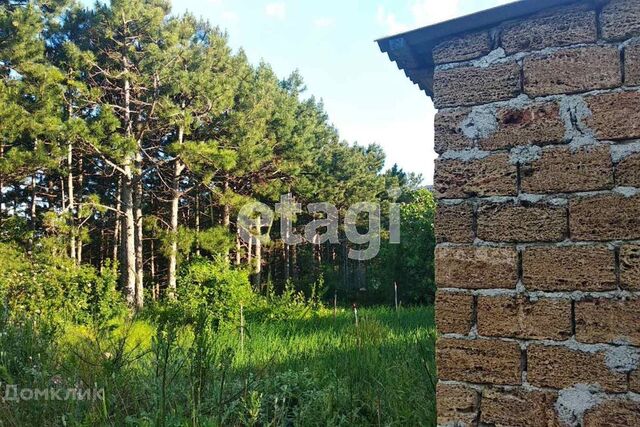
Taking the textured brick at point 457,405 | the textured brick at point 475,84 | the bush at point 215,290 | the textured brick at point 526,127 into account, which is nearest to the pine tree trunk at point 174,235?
the bush at point 215,290

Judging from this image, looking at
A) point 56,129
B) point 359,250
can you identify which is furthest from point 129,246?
point 359,250

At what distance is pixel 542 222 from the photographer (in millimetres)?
1821

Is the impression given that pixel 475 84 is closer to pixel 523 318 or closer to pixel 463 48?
pixel 463 48

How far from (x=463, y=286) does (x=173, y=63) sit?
52.5 feet

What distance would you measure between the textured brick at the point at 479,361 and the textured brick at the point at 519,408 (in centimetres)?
5

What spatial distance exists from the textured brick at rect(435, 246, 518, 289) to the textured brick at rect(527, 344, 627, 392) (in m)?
0.24

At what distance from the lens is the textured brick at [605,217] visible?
1.72 meters

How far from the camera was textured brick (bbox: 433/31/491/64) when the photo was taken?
197 centimetres

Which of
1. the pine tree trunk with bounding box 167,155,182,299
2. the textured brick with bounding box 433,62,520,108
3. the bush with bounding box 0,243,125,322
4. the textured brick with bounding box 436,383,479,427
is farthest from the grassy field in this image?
the pine tree trunk with bounding box 167,155,182,299

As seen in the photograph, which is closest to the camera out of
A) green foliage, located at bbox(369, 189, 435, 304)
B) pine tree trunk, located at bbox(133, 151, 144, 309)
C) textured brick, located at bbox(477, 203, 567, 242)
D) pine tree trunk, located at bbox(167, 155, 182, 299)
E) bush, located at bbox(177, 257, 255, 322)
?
textured brick, located at bbox(477, 203, 567, 242)

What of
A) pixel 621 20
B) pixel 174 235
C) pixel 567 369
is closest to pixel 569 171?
pixel 621 20

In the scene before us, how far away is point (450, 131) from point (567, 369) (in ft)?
2.88

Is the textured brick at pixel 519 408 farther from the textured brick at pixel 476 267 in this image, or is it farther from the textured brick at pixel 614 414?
the textured brick at pixel 476 267

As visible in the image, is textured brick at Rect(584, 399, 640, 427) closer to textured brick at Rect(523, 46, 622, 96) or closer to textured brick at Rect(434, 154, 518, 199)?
textured brick at Rect(434, 154, 518, 199)
